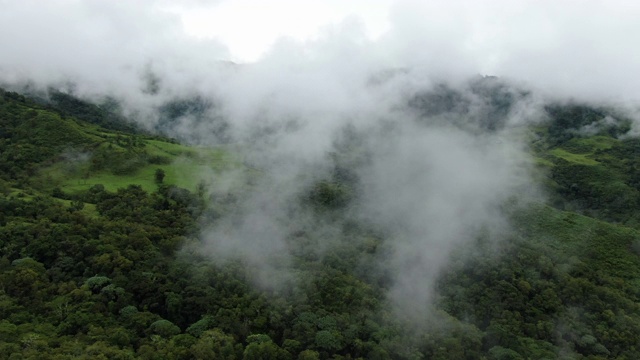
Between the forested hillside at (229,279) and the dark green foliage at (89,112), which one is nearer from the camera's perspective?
the forested hillside at (229,279)

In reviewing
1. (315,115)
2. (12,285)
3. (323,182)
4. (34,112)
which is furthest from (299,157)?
(12,285)

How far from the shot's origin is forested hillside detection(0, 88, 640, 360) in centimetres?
4862

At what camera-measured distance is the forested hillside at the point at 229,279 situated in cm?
4862

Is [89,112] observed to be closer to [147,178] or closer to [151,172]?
[151,172]

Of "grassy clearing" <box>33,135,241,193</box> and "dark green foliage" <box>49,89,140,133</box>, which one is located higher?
"dark green foliage" <box>49,89,140,133</box>

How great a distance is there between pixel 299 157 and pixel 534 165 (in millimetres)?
58200

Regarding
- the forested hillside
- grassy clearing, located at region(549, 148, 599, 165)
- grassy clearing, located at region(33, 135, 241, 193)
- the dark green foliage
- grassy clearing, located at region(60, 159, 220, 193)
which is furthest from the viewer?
the dark green foliage

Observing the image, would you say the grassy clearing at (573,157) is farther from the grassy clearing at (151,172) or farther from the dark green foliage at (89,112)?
the dark green foliage at (89,112)

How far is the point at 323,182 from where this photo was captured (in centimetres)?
9350

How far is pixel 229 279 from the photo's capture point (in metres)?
56.6

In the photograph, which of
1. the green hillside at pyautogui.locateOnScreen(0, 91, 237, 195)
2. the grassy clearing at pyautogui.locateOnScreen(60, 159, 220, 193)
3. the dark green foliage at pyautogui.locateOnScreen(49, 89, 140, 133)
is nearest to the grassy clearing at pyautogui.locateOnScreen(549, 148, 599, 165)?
the green hillside at pyautogui.locateOnScreen(0, 91, 237, 195)

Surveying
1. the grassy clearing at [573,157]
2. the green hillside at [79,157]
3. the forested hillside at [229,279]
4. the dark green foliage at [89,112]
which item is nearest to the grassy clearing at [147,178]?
the green hillside at [79,157]

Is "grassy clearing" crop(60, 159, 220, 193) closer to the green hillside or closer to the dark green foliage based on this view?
the green hillside

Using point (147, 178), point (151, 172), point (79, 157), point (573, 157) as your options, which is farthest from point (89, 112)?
point (573, 157)
